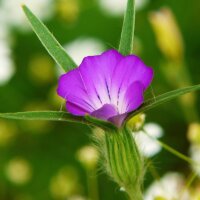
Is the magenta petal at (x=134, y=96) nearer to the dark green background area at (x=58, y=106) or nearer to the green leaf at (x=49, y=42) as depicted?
the green leaf at (x=49, y=42)

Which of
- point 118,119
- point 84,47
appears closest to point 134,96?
point 118,119

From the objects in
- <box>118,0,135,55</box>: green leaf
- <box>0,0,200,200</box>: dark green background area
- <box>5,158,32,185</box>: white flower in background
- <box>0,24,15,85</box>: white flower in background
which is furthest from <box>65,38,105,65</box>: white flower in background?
<box>118,0,135,55</box>: green leaf

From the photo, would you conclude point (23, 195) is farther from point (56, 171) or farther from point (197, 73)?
point (197, 73)

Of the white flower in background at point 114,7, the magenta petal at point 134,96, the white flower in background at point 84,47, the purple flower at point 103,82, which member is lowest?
the magenta petal at point 134,96

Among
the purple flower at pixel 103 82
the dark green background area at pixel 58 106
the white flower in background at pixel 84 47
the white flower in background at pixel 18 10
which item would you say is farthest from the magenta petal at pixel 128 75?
the white flower in background at pixel 18 10

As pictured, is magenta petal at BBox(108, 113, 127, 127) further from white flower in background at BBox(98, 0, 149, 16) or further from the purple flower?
white flower in background at BBox(98, 0, 149, 16)

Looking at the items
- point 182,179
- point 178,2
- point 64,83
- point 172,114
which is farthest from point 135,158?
point 178,2

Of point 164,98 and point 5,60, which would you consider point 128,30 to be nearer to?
point 164,98
